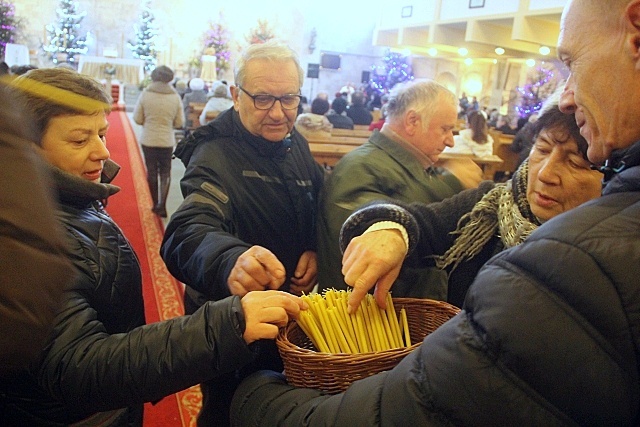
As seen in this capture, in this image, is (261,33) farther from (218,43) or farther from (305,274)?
(305,274)

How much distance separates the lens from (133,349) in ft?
3.65

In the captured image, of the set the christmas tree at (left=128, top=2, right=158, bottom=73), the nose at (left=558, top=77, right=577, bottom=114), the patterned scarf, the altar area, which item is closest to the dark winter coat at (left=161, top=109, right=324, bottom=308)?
the patterned scarf

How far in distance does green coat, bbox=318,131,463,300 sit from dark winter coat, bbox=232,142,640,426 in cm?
129

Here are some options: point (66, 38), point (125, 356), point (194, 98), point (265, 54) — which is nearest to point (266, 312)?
point (125, 356)

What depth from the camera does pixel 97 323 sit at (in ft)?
3.87

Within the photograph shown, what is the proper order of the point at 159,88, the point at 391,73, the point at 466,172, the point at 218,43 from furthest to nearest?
1. the point at 391,73
2. the point at 218,43
3. the point at 159,88
4. the point at 466,172

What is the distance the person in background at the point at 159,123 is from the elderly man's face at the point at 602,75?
5.31 meters

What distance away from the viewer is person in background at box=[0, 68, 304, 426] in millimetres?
1102

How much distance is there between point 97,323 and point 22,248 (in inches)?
24.4

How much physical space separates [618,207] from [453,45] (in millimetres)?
16051

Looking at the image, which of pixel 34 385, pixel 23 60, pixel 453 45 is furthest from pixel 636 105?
pixel 453 45

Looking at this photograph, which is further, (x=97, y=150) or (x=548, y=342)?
(x=97, y=150)

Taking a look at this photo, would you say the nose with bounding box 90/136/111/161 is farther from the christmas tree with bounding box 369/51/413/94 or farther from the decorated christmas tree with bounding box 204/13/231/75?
the christmas tree with bounding box 369/51/413/94

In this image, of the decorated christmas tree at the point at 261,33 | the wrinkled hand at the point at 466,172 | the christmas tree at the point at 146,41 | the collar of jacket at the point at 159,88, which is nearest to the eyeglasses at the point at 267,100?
the wrinkled hand at the point at 466,172
